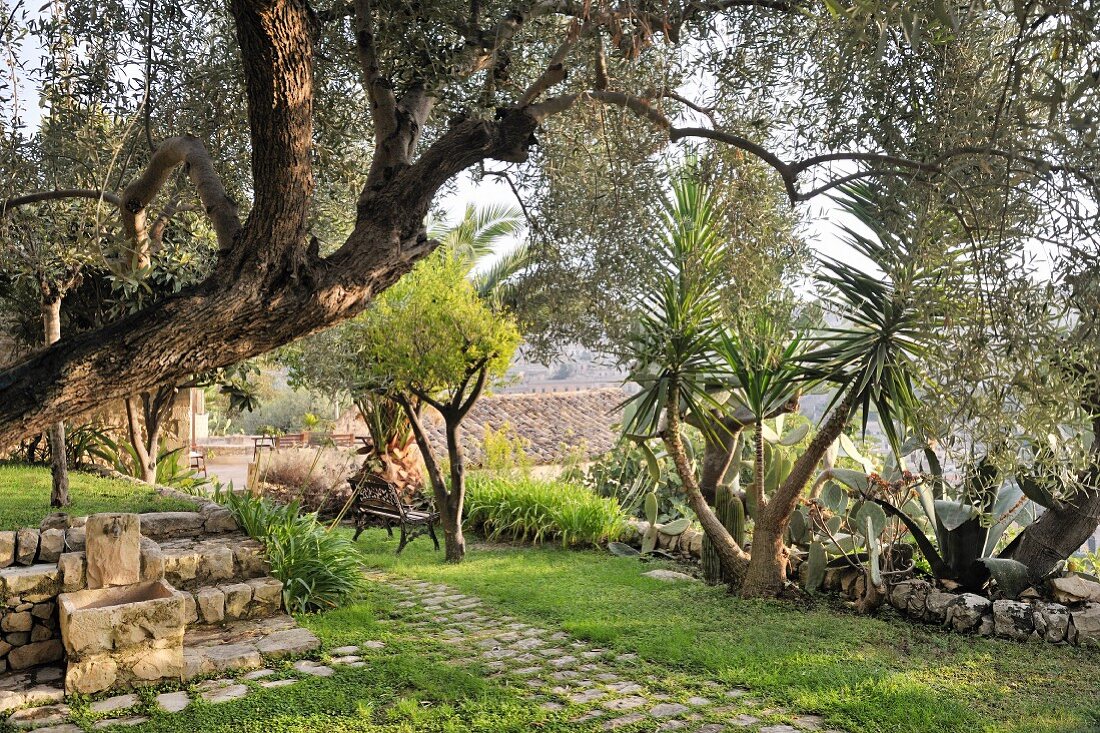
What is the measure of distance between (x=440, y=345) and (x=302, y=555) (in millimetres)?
2647

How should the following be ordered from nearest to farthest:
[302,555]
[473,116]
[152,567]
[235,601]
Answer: [473,116]
[152,567]
[235,601]
[302,555]

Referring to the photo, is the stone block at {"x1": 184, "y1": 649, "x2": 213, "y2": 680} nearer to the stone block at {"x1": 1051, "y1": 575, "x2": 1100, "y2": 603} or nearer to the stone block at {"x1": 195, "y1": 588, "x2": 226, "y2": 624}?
the stone block at {"x1": 195, "y1": 588, "x2": 226, "y2": 624}

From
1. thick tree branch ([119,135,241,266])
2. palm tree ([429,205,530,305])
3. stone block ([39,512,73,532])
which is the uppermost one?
palm tree ([429,205,530,305])

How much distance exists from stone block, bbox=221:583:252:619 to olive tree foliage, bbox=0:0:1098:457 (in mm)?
2961

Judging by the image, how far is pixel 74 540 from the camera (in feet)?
19.8

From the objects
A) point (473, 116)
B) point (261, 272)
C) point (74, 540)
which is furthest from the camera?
point (74, 540)

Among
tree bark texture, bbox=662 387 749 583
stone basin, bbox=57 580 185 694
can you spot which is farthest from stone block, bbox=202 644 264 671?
tree bark texture, bbox=662 387 749 583

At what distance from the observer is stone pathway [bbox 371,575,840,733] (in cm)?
462

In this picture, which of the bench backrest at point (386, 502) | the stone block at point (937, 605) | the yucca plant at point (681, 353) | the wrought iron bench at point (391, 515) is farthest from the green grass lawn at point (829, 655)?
the bench backrest at point (386, 502)

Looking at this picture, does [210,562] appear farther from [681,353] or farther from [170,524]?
[681,353]

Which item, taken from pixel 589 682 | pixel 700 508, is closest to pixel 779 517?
pixel 700 508

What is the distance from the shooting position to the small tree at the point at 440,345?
28.1 ft

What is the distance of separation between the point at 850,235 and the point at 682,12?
312cm

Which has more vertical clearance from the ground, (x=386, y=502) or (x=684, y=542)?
(x=386, y=502)
